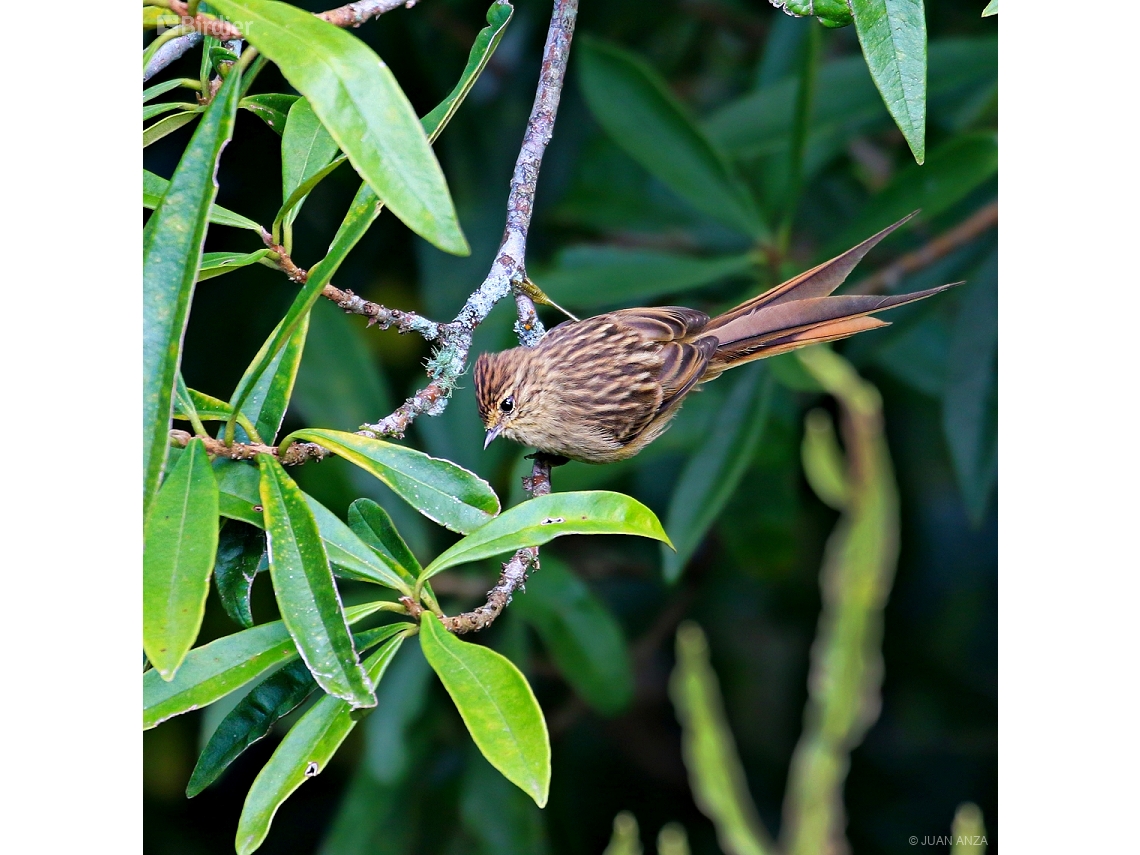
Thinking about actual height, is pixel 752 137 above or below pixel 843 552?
above

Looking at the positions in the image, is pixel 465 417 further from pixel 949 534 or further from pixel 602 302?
pixel 949 534

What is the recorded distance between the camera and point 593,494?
1.05m

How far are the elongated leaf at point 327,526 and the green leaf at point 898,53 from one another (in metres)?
0.74

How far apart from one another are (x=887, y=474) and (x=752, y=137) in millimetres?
789

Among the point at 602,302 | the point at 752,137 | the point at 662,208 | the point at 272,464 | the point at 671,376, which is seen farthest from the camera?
the point at 662,208

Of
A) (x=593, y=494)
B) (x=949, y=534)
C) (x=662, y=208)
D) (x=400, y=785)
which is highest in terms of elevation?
(x=662, y=208)

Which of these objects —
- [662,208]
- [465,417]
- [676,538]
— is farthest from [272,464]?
[662,208]

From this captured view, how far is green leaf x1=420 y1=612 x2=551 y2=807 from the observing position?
3.16 feet

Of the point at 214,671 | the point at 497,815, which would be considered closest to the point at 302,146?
the point at 214,671

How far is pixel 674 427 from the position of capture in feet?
7.77

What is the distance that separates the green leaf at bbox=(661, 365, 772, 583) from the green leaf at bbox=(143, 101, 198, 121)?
1085 mm

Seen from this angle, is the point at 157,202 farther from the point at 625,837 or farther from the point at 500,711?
the point at 625,837

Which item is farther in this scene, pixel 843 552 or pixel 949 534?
pixel 949 534

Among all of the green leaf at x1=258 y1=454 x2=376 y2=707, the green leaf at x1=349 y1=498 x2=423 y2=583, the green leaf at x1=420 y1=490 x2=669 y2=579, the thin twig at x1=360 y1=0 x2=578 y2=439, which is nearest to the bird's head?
the thin twig at x1=360 y1=0 x2=578 y2=439
